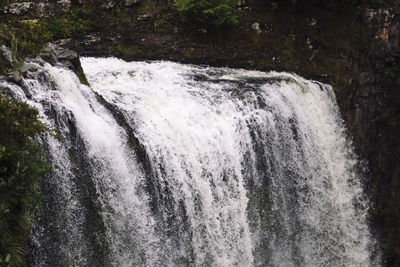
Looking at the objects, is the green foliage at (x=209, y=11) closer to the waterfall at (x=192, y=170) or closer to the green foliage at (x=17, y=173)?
the waterfall at (x=192, y=170)

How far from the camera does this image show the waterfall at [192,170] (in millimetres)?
9383

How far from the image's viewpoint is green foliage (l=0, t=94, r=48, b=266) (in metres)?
7.73

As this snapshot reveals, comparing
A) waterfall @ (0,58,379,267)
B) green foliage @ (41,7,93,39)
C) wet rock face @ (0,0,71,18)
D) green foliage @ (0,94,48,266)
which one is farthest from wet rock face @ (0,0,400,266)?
green foliage @ (0,94,48,266)

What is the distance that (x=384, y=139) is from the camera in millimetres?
16016

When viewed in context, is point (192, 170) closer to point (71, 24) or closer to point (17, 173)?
point (17, 173)

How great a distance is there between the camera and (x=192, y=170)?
437 inches

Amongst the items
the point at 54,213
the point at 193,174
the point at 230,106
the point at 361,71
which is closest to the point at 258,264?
the point at 193,174

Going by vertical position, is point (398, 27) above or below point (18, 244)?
above

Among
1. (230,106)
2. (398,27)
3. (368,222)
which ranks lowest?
(368,222)

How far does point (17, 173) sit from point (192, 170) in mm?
4209

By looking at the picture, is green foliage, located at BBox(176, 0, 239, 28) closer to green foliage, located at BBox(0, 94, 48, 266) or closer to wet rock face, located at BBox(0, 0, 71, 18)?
wet rock face, located at BBox(0, 0, 71, 18)

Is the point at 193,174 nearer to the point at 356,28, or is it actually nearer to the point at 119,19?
the point at 119,19

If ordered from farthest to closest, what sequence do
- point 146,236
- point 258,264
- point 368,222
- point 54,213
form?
point 368,222
point 258,264
point 146,236
point 54,213

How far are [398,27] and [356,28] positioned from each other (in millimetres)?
1343
